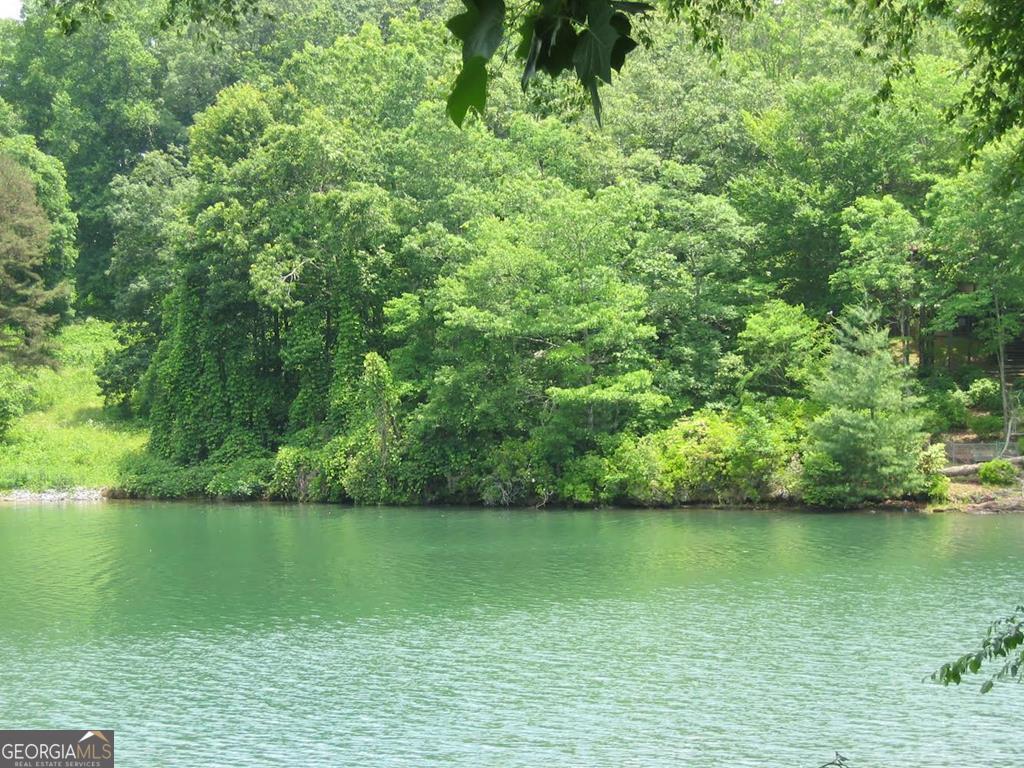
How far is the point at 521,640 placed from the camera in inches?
570

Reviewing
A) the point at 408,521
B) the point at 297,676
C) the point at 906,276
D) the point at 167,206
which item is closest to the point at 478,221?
the point at 408,521

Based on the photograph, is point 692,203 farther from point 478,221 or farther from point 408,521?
point 408,521

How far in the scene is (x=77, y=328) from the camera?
4300cm

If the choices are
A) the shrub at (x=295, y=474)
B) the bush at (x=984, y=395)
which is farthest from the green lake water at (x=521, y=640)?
the shrub at (x=295, y=474)

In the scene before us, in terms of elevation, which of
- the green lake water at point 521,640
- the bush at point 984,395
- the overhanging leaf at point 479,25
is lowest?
the green lake water at point 521,640

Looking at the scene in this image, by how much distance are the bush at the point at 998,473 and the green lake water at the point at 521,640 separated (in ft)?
5.73

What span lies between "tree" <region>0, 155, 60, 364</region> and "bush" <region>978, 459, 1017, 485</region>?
26.7 m

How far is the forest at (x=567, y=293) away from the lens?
85.3ft

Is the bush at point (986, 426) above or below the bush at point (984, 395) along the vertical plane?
below

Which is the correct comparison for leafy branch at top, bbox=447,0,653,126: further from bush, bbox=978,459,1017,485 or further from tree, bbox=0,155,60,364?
tree, bbox=0,155,60,364

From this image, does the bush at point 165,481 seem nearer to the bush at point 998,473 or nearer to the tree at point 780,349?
the tree at point 780,349

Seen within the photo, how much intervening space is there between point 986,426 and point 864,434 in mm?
→ 4332

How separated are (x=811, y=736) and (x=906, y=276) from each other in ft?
61.6

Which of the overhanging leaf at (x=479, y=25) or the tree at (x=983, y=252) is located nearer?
the overhanging leaf at (x=479, y=25)
